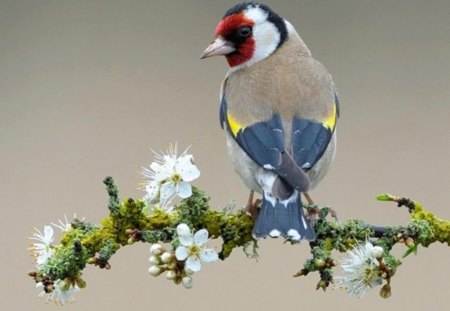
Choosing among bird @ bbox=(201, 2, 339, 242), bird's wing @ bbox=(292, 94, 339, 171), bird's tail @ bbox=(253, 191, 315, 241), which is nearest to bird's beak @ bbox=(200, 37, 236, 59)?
bird @ bbox=(201, 2, 339, 242)

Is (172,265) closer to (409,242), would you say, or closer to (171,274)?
(171,274)

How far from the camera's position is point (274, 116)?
330 cm

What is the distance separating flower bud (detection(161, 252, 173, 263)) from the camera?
249 centimetres

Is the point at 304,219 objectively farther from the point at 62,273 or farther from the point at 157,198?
the point at 62,273

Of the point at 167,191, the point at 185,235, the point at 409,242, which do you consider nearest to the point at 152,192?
the point at 167,191

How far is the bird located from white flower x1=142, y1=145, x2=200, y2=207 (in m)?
0.21

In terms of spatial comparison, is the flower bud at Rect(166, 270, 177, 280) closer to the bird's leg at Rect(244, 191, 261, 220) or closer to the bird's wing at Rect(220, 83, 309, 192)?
the bird's leg at Rect(244, 191, 261, 220)

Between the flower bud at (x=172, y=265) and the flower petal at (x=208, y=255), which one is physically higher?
the flower bud at (x=172, y=265)

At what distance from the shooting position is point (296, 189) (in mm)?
3053

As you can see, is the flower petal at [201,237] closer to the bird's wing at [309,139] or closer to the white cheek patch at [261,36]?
the bird's wing at [309,139]

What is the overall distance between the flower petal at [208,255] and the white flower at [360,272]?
10.6 inches

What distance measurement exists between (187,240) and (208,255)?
50 mm

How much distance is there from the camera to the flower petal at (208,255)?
96.7 inches

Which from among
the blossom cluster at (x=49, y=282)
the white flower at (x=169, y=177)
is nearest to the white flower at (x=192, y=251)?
Answer: the white flower at (x=169, y=177)
